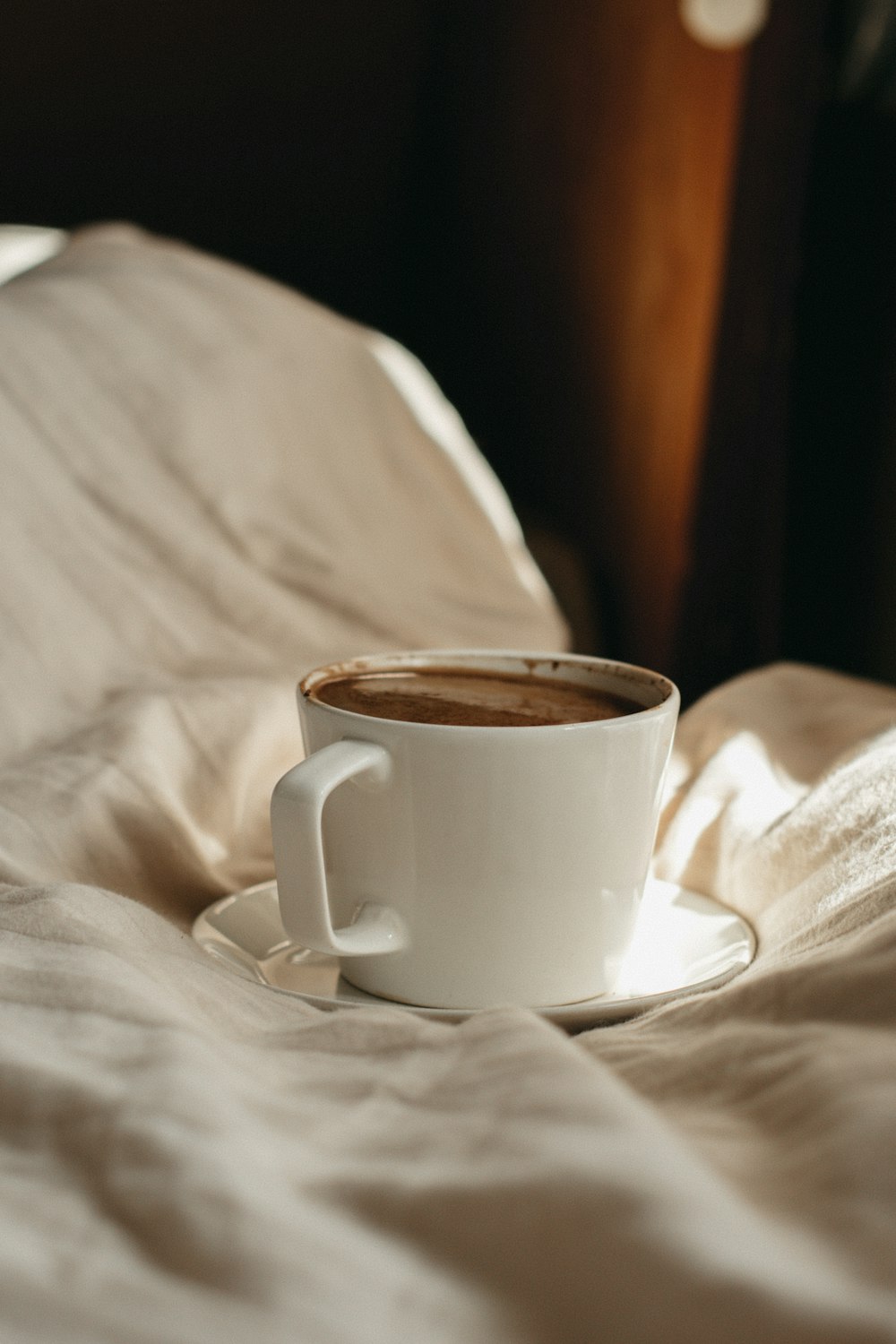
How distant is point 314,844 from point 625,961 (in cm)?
14

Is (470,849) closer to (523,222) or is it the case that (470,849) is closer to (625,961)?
(625,961)

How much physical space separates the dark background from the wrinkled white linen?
356 mm

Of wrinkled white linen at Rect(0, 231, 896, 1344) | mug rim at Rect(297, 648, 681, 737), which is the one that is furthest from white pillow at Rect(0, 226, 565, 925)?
mug rim at Rect(297, 648, 681, 737)

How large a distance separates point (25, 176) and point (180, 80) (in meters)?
0.22

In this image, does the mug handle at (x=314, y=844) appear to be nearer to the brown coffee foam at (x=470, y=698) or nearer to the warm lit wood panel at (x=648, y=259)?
the brown coffee foam at (x=470, y=698)

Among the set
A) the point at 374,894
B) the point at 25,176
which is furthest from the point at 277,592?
the point at 25,176

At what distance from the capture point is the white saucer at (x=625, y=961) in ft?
1.45

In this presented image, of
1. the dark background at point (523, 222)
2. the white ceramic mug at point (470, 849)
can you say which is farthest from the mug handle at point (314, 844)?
the dark background at point (523, 222)

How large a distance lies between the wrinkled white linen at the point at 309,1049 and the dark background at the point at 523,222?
0.36 metres

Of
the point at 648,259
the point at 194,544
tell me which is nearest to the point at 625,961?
the point at 194,544

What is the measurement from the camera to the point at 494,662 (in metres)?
0.55

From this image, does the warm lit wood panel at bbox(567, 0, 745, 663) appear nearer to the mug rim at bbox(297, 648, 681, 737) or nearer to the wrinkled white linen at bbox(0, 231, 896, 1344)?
the wrinkled white linen at bbox(0, 231, 896, 1344)

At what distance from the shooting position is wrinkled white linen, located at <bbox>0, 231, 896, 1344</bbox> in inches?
10.0

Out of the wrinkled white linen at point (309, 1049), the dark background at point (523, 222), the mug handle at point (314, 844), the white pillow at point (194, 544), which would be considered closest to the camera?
the wrinkled white linen at point (309, 1049)
